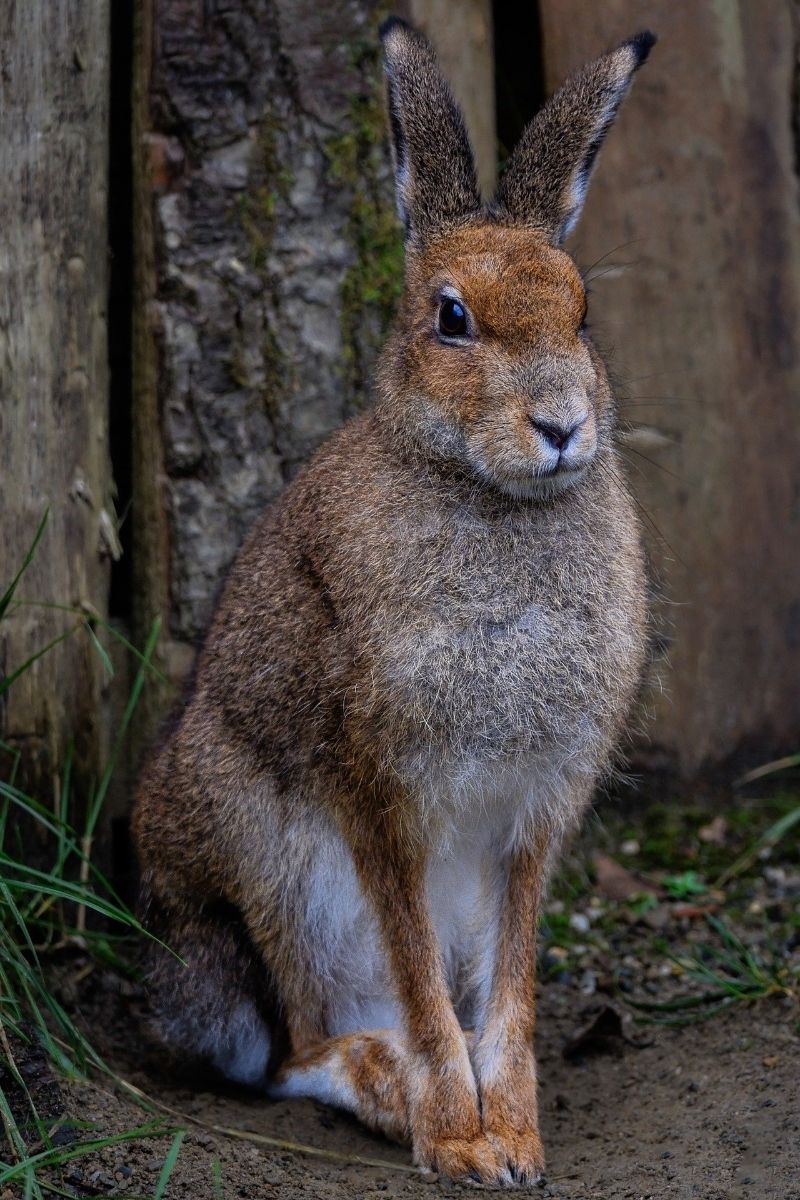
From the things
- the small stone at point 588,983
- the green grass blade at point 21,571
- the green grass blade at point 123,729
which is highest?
the green grass blade at point 21,571

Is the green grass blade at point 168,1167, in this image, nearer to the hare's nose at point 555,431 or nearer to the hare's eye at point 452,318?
the hare's nose at point 555,431

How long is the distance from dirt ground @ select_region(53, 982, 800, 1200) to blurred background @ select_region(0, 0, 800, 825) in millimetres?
992

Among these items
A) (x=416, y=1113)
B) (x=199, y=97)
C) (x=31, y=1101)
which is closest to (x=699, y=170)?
(x=199, y=97)

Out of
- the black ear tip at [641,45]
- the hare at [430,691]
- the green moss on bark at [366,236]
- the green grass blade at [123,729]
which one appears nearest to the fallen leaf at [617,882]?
the hare at [430,691]

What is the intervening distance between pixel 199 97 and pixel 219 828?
7.02ft

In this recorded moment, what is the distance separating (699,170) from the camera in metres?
5.30

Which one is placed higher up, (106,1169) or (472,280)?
(472,280)

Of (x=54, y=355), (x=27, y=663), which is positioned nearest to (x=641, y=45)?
(x=54, y=355)

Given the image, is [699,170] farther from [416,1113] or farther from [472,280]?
[416,1113]

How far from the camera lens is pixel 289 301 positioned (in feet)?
15.5

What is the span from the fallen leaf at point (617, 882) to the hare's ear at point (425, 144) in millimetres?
2433

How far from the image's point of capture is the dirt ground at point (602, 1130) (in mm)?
3328

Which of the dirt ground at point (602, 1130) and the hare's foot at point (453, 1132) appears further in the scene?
the hare's foot at point (453, 1132)

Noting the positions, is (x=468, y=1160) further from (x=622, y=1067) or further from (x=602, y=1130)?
(x=622, y=1067)
